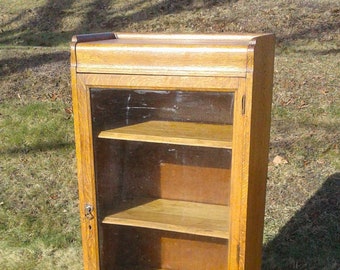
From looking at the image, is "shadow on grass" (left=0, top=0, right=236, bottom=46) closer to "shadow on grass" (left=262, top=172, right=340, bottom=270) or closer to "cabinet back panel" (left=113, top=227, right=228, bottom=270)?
"shadow on grass" (left=262, top=172, right=340, bottom=270)

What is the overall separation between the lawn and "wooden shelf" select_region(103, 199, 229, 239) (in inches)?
40.0

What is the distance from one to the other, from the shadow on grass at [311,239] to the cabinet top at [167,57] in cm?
148

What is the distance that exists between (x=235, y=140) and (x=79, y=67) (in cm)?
69

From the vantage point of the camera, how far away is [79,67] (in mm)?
2152

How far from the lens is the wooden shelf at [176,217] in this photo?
2250 mm

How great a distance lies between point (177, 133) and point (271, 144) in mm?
2053

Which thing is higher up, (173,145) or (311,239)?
(173,145)

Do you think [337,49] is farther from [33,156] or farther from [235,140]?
[235,140]

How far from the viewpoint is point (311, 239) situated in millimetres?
3305

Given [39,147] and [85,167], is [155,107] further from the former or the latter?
[39,147]

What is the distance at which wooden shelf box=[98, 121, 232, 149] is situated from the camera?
2129 millimetres

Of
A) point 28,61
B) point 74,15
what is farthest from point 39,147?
point 74,15

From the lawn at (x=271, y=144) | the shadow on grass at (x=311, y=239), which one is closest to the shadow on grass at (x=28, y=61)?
the lawn at (x=271, y=144)

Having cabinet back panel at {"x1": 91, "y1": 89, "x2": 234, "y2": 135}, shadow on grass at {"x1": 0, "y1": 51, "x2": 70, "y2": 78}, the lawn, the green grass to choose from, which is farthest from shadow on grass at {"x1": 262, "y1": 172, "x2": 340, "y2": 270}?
shadow on grass at {"x1": 0, "y1": 51, "x2": 70, "y2": 78}
